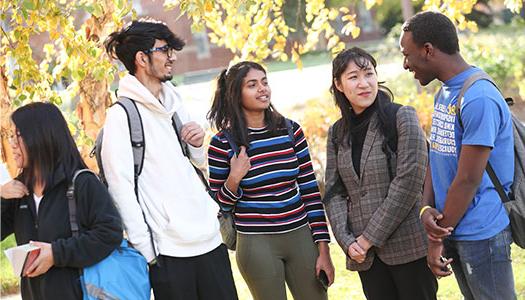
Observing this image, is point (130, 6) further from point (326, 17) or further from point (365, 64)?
point (326, 17)

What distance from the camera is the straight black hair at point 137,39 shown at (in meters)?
4.20

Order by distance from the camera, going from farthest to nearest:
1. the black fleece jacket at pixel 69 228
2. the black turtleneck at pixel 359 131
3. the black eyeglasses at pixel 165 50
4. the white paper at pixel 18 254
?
the black turtleneck at pixel 359 131
the black eyeglasses at pixel 165 50
the black fleece jacket at pixel 69 228
the white paper at pixel 18 254

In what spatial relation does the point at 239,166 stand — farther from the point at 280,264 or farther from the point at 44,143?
the point at 44,143

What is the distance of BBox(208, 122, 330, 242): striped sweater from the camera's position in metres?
4.62

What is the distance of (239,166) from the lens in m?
4.58

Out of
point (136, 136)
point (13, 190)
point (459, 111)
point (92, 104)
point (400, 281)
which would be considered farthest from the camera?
point (92, 104)

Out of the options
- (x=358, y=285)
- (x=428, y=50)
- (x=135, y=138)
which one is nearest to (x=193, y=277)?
(x=135, y=138)

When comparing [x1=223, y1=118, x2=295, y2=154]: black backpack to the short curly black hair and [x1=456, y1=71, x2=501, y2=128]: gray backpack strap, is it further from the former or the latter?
[x1=456, y1=71, x2=501, y2=128]: gray backpack strap

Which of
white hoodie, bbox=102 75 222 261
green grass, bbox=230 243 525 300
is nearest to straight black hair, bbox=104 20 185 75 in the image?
white hoodie, bbox=102 75 222 261

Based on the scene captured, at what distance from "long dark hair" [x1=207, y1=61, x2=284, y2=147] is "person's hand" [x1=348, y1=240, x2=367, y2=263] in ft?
2.69

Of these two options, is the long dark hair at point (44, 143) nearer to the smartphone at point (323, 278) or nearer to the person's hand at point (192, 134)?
the person's hand at point (192, 134)

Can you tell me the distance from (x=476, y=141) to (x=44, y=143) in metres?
1.97

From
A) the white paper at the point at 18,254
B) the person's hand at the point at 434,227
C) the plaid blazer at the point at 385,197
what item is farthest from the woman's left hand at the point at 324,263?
the white paper at the point at 18,254

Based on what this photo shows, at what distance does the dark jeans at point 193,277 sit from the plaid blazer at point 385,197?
75cm
